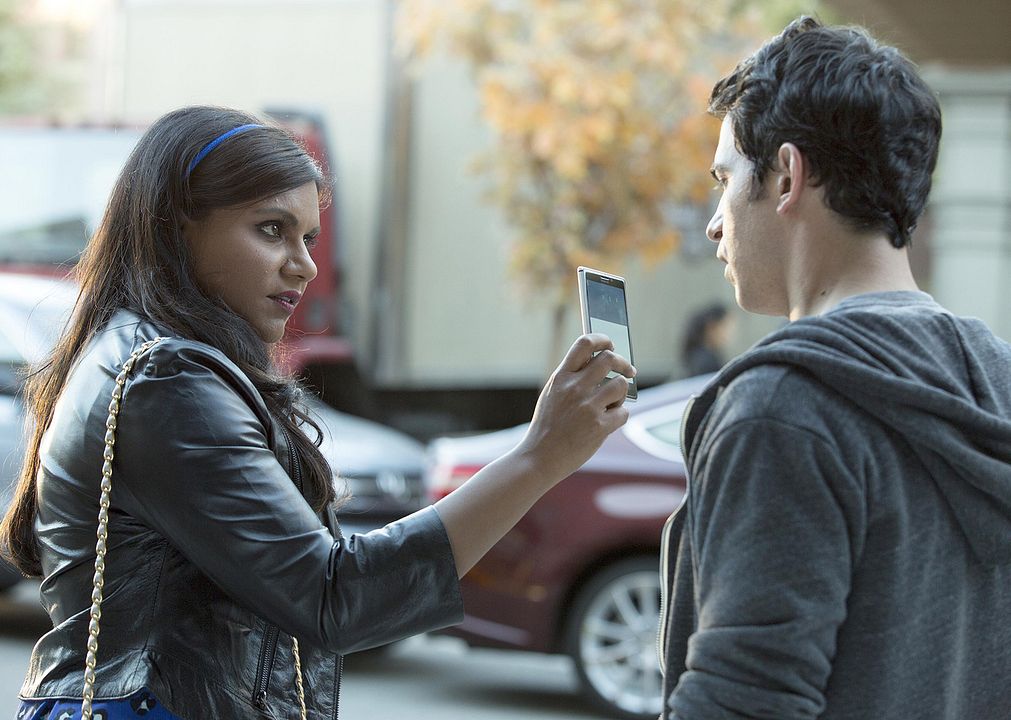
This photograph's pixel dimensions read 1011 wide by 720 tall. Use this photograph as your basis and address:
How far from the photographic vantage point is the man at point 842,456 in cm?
155

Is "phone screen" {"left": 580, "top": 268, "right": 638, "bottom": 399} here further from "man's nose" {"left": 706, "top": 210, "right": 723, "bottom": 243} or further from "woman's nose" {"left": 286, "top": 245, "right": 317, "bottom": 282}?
"woman's nose" {"left": 286, "top": 245, "right": 317, "bottom": 282}

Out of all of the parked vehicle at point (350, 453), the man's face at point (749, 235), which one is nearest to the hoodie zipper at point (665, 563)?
the man's face at point (749, 235)

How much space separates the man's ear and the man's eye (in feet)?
2.81

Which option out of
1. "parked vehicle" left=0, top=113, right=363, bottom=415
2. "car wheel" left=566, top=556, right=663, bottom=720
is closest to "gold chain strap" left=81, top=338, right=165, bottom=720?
"car wheel" left=566, top=556, right=663, bottom=720

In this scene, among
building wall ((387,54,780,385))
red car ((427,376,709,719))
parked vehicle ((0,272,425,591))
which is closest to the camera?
red car ((427,376,709,719))

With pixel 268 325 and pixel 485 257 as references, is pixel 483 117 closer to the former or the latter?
pixel 485 257

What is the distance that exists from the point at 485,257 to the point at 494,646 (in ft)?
25.0

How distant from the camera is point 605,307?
2.30 meters

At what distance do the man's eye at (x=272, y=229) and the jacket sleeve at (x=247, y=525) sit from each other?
31 centimetres

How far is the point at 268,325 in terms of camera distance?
2244 mm

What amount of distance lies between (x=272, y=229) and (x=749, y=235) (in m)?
0.81

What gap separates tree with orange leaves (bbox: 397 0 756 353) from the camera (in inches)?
450

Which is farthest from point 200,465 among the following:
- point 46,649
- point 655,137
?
point 655,137

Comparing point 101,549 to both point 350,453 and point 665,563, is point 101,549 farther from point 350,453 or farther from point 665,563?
point 350,453
